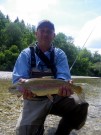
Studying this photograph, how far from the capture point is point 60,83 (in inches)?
218

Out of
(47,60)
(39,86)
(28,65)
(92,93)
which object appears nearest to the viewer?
(39,86)

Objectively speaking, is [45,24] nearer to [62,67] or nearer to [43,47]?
[43,47]

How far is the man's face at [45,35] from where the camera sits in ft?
20.5

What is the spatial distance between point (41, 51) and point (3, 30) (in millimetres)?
90115

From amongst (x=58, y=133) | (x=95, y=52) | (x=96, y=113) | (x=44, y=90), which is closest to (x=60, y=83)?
(x=44, y=90)

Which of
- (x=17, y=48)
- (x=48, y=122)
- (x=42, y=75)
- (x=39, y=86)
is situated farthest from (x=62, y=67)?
(x=17, y=48)

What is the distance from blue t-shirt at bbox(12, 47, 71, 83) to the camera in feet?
20.0

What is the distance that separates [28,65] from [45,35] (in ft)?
2.07

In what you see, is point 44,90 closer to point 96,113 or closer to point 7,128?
point 7,128

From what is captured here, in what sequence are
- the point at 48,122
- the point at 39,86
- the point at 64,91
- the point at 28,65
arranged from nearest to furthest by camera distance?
the point at 39,86
the point at 64,91
the point at 28,65
the point at 48,122

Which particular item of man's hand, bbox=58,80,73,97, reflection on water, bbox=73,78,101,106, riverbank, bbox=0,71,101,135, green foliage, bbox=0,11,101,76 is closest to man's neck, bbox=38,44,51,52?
man's hand, bbox=58,80,73,97

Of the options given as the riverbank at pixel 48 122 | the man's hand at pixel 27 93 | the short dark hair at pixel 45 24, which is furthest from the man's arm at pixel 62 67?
the riverbank at pixel 48 122

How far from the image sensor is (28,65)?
6203 mm

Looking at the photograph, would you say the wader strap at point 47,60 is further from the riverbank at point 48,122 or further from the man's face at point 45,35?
the riverbank at point 48,122
